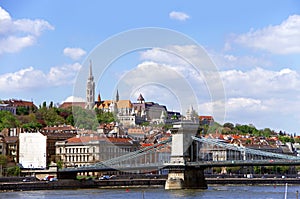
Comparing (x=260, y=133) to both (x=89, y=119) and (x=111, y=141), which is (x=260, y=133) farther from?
(x=111, y=141)

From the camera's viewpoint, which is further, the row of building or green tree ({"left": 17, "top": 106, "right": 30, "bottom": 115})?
green tree ({"left": 17, "top": 106, "right": 30, "bottom": 115})

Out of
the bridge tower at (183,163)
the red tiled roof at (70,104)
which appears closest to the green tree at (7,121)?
the red tiled roof at (70,104)

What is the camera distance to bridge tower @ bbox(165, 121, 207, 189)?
63406 mm

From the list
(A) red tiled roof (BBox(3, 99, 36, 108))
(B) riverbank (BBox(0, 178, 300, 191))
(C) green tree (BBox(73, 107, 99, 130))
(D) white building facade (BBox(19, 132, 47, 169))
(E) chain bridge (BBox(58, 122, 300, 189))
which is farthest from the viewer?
(A) red tiled roof (BBox(3, 99, 36, 108))

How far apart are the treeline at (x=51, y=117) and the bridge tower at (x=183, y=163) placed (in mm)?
50935

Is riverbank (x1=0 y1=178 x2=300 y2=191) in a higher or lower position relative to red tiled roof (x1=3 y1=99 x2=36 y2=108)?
lower

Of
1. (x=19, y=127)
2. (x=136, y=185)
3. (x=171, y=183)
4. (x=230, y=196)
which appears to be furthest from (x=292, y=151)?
(x=230, y=196)

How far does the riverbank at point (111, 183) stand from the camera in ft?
216

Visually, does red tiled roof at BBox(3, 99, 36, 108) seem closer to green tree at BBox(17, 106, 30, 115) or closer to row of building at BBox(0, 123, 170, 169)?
green tree at BBox(17, 106, 30, 115)

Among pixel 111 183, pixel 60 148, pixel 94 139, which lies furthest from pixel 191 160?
pixel 60 148

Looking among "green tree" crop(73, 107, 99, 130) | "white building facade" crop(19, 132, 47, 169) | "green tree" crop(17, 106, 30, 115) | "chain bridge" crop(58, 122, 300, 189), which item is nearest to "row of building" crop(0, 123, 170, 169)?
"white building facade" crop(19, 132, 47, 169)

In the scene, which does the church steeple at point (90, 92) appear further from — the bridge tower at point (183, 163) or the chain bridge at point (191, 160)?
the bridge tower at point (183, 163)

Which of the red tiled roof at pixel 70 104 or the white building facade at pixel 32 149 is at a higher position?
the red tiled roof at pixel 70 104

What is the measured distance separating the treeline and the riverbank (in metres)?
41.6
